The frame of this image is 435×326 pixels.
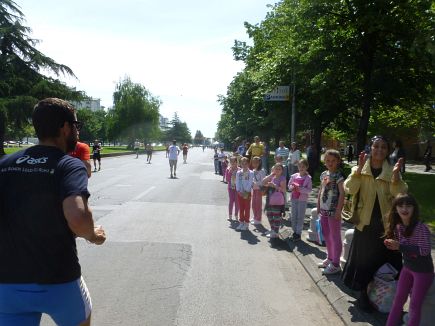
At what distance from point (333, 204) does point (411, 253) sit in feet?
6.70

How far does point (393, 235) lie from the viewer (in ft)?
13.3

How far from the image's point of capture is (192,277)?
228 inches

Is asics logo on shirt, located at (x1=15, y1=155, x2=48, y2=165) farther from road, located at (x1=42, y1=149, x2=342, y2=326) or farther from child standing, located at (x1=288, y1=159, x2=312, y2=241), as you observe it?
child standing, located at (x1=288, y1=159, x2=312, y2=241)

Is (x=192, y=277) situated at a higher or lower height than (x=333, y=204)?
lower

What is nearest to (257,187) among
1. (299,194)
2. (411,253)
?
(299,194)

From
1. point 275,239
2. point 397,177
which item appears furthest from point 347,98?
point 397,177

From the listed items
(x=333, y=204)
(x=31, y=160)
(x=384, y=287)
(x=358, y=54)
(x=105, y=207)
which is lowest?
(x=105, y=207)

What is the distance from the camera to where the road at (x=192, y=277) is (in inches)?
179

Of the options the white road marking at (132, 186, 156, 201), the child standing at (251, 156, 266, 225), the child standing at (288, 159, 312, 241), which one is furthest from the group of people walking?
the white road marking at (132, 186, 156, 201)

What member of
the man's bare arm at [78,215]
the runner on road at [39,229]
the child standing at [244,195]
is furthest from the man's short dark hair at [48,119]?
the child standing at [244,195]

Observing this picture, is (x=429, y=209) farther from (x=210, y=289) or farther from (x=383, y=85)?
(x=210, y=289)

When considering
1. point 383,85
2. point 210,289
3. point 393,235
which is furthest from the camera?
point 383,85

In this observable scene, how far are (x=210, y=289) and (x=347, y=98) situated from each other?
1248 cm

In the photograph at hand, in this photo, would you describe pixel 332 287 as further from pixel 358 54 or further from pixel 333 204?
pixel 358 54
